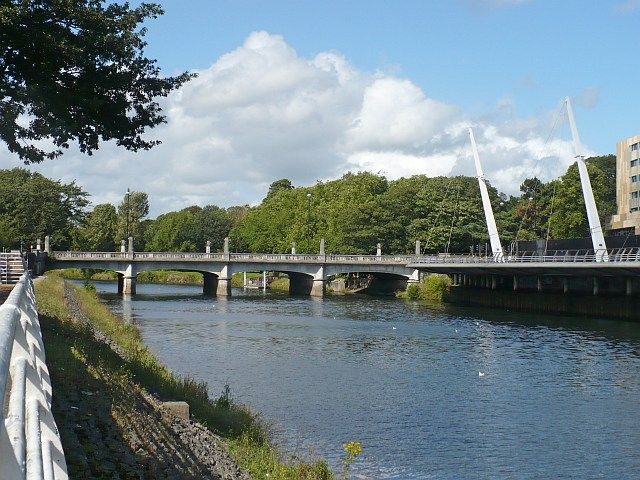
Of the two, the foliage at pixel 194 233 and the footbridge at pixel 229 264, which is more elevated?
the foliage at pixel 194 233

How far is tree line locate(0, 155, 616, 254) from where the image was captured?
131000 millimetres

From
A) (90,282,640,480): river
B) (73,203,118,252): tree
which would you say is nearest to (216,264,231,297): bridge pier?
(90,282,640,480): river

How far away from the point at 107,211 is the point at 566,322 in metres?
126

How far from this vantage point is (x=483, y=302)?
100 metres

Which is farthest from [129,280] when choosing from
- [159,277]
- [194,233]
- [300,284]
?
[194,233]

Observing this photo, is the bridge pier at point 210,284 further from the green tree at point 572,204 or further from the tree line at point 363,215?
the green tree at point 572,204

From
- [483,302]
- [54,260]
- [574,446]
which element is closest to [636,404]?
[574,446]

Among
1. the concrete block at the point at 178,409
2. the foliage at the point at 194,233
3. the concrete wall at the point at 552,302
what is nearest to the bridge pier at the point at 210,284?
the concrete wall at the point at 552,302

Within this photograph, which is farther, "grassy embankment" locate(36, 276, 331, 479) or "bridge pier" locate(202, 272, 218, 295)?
"bridge pier" locate(202, 272, 218, 295)

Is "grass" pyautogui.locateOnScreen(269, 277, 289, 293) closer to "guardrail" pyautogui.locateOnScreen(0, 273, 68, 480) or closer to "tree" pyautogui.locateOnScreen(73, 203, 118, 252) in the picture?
"tree" pyautogui.locateOnScreen(73, 203, 118, 252)

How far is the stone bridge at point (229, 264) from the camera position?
115 metres

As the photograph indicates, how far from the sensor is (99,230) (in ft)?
566

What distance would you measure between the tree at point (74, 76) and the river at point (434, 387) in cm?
1160

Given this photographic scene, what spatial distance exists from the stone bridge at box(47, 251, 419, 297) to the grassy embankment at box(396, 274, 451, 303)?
308cm
